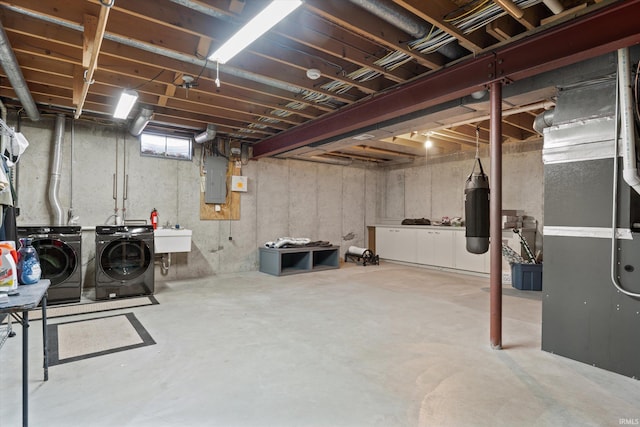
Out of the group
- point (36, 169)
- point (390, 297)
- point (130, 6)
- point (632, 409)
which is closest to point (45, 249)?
point (36, 169)

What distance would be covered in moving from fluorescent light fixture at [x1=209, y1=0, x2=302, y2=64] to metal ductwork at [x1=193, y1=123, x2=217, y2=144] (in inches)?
106

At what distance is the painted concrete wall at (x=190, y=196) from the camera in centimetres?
476

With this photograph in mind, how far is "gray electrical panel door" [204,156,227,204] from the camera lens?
6141 millimetres

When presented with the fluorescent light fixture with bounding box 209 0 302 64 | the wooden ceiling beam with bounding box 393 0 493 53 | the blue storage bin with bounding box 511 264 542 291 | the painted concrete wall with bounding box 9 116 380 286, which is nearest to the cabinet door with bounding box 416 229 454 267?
the blue storage bin with bounding box 511 264 542 291

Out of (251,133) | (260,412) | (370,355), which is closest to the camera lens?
(260,412)

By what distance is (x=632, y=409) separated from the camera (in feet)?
6.40

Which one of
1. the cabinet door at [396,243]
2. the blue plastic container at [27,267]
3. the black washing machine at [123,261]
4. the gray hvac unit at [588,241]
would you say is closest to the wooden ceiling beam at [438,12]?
the gray hvac unit at [588,241]

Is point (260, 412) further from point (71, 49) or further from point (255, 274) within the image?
point (255, 274)

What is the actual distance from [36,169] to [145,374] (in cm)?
410

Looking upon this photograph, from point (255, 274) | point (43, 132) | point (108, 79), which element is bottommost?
point (255, 274)

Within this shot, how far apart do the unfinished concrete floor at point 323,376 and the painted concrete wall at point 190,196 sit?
2.13 metres

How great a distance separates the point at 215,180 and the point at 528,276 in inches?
223

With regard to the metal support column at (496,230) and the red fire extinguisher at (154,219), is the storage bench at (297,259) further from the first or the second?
the metal support column at (496,230)

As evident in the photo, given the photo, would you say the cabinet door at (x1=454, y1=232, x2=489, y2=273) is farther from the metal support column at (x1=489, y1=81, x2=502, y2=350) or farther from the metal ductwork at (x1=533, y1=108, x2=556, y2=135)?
the metal support column at (x1=489, y1=81, x2=502, y2=350)
